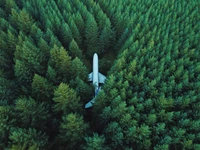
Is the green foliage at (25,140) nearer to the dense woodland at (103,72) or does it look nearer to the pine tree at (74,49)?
the dense woodland at (103,72)

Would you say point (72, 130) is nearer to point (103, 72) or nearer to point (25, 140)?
point (25, 140)

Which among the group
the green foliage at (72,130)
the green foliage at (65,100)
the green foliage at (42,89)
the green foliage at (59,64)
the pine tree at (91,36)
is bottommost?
the green foliage at (72,130)

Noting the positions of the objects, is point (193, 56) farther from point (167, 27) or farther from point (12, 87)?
point (12, 87)

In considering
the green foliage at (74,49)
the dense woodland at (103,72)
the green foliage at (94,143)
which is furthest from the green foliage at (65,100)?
the green foliage at (74,49)

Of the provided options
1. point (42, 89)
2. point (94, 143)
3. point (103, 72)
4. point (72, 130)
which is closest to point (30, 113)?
point (42, 89)

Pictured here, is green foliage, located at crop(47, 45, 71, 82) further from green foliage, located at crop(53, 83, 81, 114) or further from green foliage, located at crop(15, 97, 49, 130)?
→ green foliage, located at crop(15, 97, 49, 130)

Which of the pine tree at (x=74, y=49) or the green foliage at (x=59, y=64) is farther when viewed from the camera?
the pine tree at (x=74, y=49)

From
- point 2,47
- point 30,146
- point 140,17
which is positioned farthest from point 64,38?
point 30,146

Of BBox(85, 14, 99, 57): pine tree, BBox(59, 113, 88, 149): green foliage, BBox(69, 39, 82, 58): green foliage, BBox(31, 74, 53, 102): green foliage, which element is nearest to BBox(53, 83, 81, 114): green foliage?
BBox(59, 113, 88, 149): green foliage

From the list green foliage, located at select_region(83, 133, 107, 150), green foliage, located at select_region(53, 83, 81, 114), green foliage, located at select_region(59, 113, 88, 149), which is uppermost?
green foliage, located at select_region(53, 83, 81, 114)
